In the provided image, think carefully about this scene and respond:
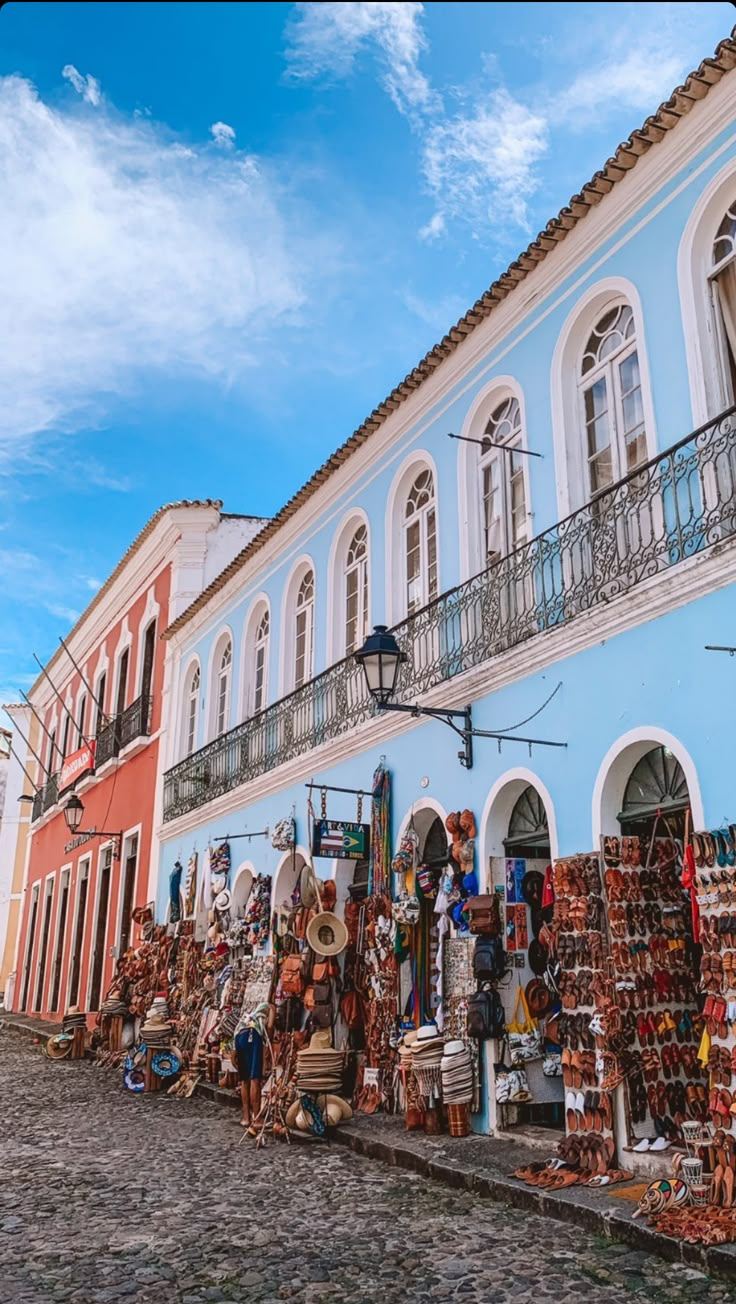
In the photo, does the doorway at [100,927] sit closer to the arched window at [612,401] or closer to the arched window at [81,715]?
the arched window at [81,715]

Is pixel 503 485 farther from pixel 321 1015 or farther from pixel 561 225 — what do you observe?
pixel 321 1015

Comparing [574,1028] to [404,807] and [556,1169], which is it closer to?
[556,1169]

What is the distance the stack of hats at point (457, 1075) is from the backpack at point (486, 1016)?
201 millimetres

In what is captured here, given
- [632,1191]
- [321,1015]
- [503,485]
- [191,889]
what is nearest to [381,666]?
[503,485]

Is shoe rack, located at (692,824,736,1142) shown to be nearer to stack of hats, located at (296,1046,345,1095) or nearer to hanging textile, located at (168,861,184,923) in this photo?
stack of hats, located at (296,1046,345,1095)

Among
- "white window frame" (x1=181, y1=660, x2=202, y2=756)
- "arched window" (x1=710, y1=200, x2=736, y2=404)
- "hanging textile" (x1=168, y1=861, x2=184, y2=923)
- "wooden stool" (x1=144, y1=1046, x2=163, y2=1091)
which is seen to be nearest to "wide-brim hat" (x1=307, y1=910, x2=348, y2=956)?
"wooden stool" (x1=144, y1=1046, x2=163, y2=1091)

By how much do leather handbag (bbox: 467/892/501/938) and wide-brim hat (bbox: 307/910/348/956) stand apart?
2.23 meters

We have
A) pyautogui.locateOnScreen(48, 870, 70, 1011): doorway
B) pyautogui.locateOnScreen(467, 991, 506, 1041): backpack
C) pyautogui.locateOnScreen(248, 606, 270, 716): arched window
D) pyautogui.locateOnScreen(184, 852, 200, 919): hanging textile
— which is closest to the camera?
pyautogui.locateOnScreen(467, 991, 506, 1041): backpack

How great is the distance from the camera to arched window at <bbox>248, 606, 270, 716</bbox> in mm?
14430

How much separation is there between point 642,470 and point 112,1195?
5.71m

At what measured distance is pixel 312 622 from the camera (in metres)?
13.0

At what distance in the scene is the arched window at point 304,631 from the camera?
13.0m

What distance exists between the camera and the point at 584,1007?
6.62 metres

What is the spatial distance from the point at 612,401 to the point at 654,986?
4.18 meters
